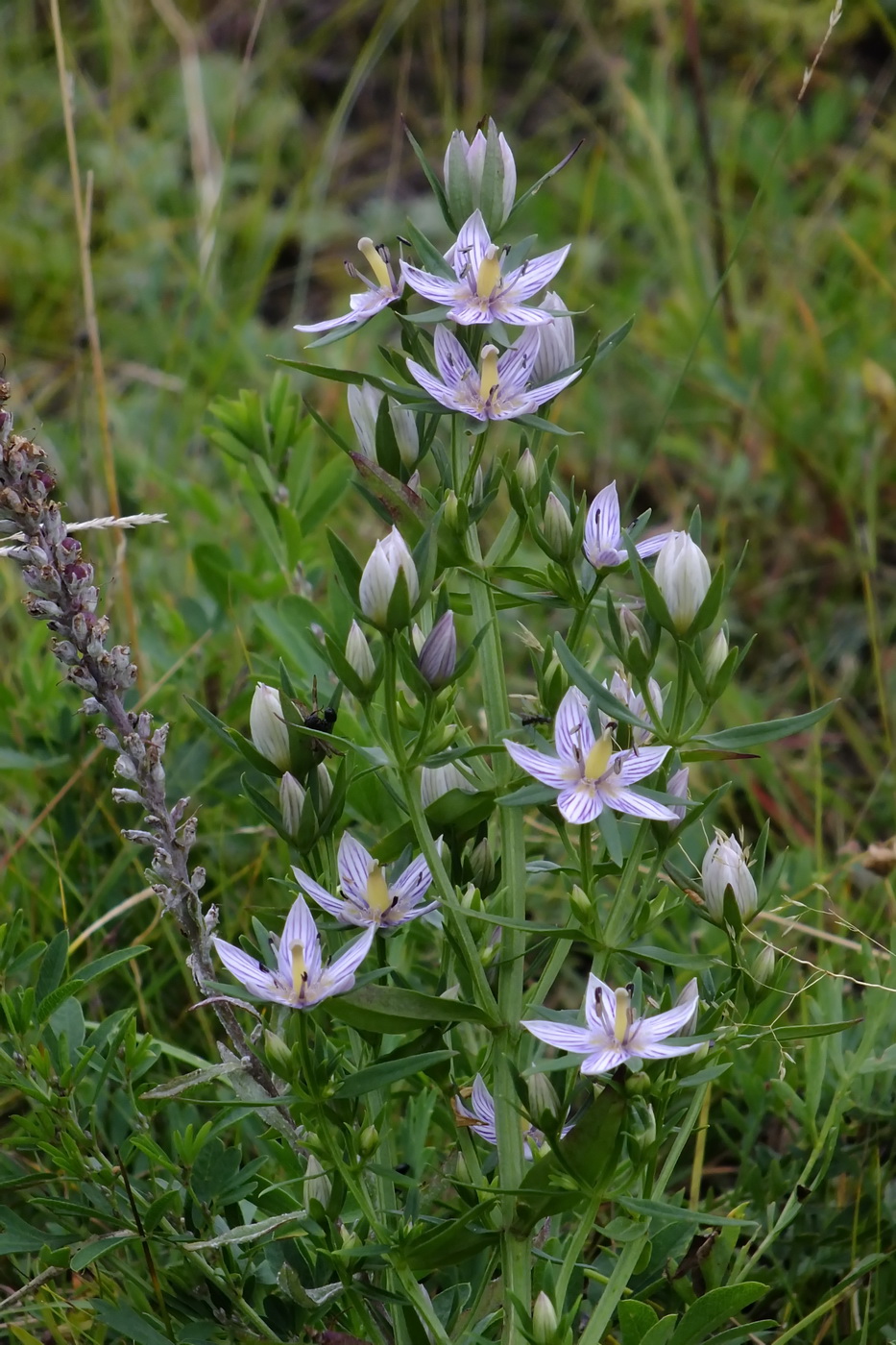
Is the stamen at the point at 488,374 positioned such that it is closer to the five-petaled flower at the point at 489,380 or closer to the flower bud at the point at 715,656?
the five-petaled flower at the point at 489,380

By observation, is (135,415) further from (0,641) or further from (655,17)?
(655,17)

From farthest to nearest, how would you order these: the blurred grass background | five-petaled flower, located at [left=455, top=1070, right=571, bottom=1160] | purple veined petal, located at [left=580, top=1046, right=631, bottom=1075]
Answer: the blurred grass background → five-petaled flower, located at [left=455, top=1070, right=571, bottom=1160] → purple veined petal, located at [left=580, top=1046, right=631, bottom=1075]

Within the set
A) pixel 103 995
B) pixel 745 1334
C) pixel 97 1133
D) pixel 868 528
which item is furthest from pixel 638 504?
pixel 745 1334

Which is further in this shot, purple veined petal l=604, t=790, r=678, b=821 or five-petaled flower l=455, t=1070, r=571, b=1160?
five-petaled flower l=455, t=1070, r=571, b=1160

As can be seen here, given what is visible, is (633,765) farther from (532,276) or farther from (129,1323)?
(129,1323)

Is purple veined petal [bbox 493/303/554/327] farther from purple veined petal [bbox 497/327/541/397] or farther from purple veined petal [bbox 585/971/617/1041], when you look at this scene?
purple veined petal [bbox 585/971/617/1041]

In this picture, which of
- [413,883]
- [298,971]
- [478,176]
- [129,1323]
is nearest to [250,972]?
[298,971]

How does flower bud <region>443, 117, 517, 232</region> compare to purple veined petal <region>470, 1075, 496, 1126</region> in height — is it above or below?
above

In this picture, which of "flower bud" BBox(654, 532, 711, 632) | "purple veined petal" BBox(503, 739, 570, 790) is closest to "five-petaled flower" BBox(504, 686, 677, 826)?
"purple veined petal" BBox(503, 739, 570, 790)
